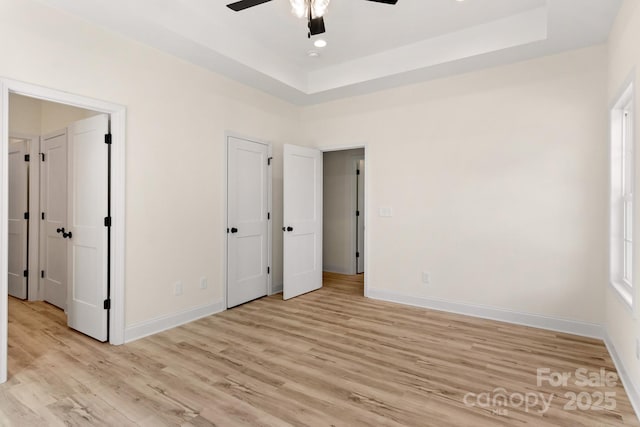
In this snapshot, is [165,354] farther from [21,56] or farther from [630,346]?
[630,346]

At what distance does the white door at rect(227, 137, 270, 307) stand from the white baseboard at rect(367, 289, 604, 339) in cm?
158

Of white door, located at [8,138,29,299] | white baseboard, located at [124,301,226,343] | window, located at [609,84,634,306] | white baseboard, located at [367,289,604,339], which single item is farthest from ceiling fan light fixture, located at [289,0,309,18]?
white door, located at [8,138,29,299]

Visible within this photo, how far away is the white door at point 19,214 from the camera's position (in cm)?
449

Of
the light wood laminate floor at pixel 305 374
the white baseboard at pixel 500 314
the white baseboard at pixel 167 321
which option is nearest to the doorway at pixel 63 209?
the white baseboard at pixel 167 321

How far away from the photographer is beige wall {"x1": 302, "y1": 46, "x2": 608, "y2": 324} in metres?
3.34

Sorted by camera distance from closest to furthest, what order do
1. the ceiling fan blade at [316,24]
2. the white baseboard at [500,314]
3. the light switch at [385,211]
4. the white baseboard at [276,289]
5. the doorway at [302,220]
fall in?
the ceiling fan blade at [316,24] < the white baseboard at [500,314] < the light switch at [385,211] < the doorway at [302,220] < the white baseboard at [276,289]

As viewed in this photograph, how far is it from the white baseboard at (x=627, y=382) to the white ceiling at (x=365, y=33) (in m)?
2.69

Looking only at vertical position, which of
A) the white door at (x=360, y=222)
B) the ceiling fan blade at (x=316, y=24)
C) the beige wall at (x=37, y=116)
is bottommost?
the white door at (x=360, y=222)

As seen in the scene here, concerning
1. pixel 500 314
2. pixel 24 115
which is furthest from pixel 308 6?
pixel 24 115

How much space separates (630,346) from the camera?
7.63ft

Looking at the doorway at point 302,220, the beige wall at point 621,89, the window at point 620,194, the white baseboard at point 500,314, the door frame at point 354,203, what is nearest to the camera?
the beige wall at point 621,89

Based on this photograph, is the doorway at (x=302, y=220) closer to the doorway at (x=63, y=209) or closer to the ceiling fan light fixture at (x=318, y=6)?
the doorway at (x=63, y=209)

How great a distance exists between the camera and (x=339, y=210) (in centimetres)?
650

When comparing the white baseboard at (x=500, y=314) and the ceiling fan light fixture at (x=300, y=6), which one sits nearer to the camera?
the ceiling fan light fixture at (x=300, y=6)
